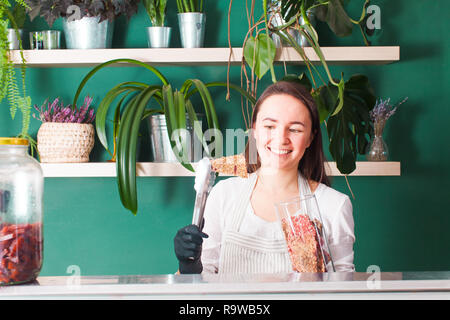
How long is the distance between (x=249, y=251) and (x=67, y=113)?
3.00 feet

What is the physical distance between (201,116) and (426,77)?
0.93 meters

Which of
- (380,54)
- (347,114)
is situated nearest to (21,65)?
(347,114)

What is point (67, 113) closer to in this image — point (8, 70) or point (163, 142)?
point (8, 70)

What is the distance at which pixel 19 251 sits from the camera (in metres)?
0.63

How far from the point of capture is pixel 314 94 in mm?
1476

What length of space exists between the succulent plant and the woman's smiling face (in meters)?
0.83

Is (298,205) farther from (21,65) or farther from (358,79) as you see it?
(21,65)

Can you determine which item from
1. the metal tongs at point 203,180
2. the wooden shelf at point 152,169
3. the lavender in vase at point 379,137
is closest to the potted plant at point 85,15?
the wooden shelf at point 152,169

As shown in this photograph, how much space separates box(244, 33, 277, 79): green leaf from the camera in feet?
5.15

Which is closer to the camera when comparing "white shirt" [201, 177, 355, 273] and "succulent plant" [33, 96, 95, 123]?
"white shirt" [201, 177, 355, 273]

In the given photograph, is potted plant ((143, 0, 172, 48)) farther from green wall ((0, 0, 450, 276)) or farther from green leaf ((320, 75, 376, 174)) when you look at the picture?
green leaf ((320, 75, 376, 174))

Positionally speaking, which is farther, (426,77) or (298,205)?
(426,77)

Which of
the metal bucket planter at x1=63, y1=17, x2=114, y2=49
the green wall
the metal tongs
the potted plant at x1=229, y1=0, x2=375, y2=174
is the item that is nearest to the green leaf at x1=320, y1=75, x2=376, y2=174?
the potted plant at x1=229, y1=0, x2=375, y2=174

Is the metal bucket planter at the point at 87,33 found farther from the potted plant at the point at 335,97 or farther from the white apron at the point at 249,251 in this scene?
the white apron at the point at 249,251
